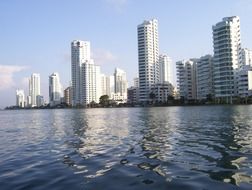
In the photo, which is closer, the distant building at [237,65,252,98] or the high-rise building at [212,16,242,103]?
the distant building at [237,65,252,98]

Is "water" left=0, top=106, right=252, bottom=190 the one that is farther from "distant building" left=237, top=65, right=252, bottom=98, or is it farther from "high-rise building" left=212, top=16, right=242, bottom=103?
"high-rise building" left=212, top=16, right=242, bottom=103

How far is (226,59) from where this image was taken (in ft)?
641

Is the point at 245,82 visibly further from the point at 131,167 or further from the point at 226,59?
the point at 131,167

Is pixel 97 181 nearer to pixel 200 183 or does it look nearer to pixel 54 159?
pixel 200 183

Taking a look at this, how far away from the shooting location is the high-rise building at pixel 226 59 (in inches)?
7589

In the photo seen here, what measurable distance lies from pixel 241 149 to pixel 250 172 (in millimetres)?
7455

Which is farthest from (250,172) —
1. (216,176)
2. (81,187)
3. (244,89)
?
(244,89)

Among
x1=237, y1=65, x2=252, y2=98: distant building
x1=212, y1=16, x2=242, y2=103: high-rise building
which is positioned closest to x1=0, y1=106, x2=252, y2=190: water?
x1=237, y1=65, x2=252, y2=98: distant building

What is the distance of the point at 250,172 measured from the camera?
580 inches

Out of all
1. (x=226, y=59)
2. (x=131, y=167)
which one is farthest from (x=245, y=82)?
(x=131, y=167)

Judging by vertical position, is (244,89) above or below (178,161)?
above

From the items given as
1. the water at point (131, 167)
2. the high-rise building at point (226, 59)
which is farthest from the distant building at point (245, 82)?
the water at point (131, 167)

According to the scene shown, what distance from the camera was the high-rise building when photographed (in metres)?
193

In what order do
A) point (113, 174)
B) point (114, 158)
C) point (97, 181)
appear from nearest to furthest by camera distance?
point (97, 181) < point (113, 174) < point (114, 158)
